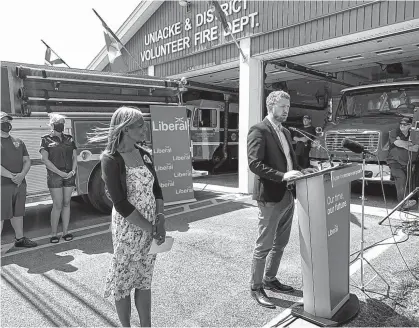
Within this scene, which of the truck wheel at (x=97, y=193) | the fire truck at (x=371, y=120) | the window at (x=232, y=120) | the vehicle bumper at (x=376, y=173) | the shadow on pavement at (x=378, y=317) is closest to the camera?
the shadow on pavement at (x=378, y=317)

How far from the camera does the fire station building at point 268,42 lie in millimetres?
6945

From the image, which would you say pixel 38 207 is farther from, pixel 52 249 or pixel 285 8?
pixel 285 8

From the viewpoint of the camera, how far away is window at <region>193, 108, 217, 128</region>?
12.6m

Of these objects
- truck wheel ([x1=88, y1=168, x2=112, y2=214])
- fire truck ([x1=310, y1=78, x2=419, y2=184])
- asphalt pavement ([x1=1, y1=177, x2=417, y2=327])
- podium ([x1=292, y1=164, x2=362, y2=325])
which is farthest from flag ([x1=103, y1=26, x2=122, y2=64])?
podium ([x1=292, y1=164, x2=362, y2=325])

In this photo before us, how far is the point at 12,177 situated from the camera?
477 centimetres

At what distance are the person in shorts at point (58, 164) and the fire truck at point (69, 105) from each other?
1.10 meters

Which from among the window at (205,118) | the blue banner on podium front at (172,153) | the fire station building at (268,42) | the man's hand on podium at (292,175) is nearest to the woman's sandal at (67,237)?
the blue banner on podium front at (172,153)

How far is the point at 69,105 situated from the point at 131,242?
504 cm

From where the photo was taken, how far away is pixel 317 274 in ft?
9.25

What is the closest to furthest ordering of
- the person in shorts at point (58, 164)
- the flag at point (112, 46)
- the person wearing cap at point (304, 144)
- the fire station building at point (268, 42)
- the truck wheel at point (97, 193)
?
the person in shorts at point (58, 164)
the truck wheel at point (97, 193)
the fire station building at point (268, 42)
the person wearing cap at point (304, 144)
the flag at point (112, 46)

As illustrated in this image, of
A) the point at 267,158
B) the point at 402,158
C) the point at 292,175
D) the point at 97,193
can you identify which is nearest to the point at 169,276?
the point at 267,158

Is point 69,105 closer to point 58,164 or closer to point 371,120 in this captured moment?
point 58,164

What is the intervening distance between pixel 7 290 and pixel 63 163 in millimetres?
2007

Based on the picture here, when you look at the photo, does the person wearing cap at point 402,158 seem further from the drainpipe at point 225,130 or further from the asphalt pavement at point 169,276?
the drainpipe at point 225,130
